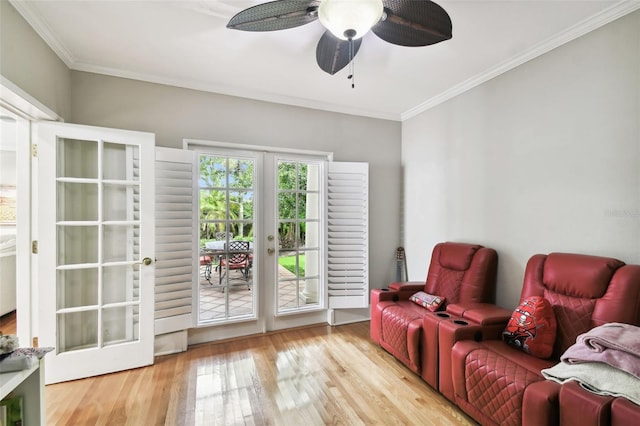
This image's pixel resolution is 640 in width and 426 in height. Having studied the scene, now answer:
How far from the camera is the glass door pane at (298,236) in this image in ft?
A: 10.6

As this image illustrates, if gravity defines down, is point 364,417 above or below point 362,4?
below

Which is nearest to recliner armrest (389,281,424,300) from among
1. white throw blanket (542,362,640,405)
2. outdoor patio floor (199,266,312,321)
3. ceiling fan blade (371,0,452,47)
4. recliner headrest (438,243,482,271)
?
recliner headrest (438,243,482,271)

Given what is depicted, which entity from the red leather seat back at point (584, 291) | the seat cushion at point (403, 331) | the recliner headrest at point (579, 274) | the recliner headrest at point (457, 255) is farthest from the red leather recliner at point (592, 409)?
the recliner headrest at point (457, 255)

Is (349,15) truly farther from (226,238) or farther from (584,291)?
(226,238)

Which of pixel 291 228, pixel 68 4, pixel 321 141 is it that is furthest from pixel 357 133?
pixel 68 4

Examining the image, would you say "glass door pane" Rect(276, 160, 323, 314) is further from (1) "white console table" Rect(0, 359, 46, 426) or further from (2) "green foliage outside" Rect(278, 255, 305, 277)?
(1) "white console table" Rect(0, 359, 46, 426)

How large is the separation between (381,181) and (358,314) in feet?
5.67

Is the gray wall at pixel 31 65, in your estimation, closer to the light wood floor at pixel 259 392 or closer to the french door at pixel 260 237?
the french door at pixel 260 237

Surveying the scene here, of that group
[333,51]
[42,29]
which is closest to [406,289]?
[333,51]

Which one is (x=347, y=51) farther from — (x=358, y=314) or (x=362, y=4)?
(x=358, y=314)

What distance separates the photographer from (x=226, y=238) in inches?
118

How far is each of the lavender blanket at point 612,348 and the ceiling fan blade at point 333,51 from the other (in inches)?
81.1

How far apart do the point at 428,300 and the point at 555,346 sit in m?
0.94

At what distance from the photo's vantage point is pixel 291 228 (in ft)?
10.8
